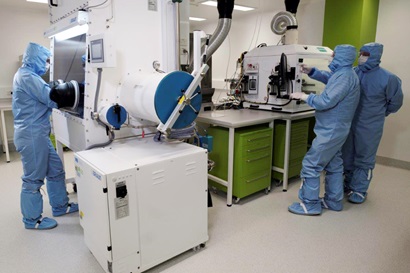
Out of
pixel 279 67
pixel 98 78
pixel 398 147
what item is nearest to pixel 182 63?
pixel 98 78

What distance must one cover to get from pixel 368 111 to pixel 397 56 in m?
1.56

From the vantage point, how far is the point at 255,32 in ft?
19.8

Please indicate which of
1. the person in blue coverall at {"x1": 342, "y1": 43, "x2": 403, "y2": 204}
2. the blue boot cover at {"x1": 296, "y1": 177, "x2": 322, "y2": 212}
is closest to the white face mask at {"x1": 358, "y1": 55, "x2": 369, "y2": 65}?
the person in blue coverall at {"x1": 342, "y1": 43, "x2": 403, "y2": 204}

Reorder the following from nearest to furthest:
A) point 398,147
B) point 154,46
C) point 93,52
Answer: point 93,52 → point 154,46 → point 398,147

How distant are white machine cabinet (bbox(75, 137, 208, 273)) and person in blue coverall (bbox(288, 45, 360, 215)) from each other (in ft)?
3.85

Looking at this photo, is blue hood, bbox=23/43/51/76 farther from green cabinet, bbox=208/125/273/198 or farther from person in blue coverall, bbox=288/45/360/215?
person in blue coverall, bbox=288/45/360/215

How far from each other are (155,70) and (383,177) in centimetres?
324

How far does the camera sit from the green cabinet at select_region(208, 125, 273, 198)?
9.64ft

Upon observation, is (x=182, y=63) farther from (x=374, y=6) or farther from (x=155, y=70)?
(x=374, y=6)

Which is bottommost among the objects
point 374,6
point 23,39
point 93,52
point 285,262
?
point 285,262

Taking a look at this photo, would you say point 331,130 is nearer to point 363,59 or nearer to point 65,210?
point 363,59

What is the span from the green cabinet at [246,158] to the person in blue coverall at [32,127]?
1606mm

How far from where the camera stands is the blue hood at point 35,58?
241 cm

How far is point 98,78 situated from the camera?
83.0 inches
